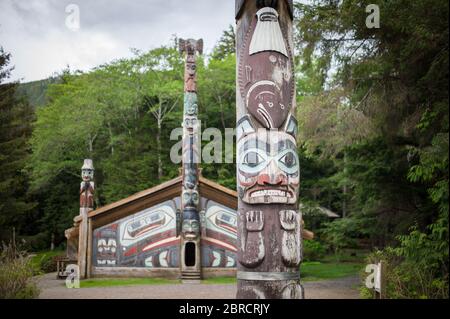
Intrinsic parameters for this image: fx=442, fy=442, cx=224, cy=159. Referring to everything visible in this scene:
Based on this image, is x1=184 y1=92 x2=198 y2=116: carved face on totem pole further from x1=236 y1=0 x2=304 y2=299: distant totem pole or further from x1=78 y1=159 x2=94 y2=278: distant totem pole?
x1=236 y1=0 x2=304 y2=299: distant totem pole

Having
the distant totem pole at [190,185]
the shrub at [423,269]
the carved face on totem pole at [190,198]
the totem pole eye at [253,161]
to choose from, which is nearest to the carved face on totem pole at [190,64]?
the distant totem pole at [190,185]

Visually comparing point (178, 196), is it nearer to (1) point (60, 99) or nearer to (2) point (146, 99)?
(2) point (146, 99)

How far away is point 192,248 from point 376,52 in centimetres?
795

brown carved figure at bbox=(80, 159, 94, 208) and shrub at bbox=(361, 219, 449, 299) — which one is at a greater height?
brown carved figure at bbox=(80, 159, 94, 208)

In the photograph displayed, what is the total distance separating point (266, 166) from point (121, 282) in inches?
326

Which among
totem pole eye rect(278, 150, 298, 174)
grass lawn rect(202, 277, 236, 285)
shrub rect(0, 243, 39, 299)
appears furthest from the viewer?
grass lawn rect(202, 277, 236, 285)

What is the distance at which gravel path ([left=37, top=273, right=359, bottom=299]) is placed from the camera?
9539 mm

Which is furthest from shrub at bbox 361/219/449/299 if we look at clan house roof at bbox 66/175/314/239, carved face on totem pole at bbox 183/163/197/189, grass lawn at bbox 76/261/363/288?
carved face on totem pole at bbox 183/163/197/189

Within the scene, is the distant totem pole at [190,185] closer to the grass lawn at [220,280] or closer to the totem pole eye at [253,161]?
the grass lawn at [220,280]

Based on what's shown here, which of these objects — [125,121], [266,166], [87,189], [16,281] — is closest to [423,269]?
[266,166]

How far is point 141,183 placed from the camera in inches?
885

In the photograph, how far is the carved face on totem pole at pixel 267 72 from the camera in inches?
234

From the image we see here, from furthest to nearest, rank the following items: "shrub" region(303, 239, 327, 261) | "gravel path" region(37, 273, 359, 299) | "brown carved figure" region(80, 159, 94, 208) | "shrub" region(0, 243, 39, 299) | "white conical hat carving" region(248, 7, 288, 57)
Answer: "shrub" region(303, 239, 327, 261) → "brown carved figure" region(80, 159, 94, 208) → "gravel path" region(37, 273, 359, 299) → "shrub" region(0, 243, 39, 299) → "white conical hat carving" region(248, 7, 288, 57)

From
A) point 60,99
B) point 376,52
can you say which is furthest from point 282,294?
point 60,99
